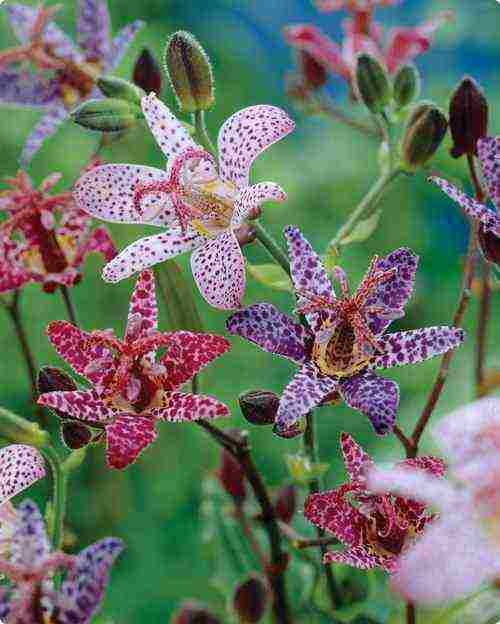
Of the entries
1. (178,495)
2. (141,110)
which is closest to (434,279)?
(178,495)

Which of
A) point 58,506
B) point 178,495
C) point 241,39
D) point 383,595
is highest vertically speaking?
→ point 241,39

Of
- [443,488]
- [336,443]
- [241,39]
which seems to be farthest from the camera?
[241,39]

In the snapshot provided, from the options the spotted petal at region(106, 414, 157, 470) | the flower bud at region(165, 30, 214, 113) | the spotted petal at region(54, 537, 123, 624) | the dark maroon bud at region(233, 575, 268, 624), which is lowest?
the dark maroon bud at region(233, 575, 268, 624)

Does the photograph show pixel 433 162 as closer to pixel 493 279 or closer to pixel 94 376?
pixel 493 279

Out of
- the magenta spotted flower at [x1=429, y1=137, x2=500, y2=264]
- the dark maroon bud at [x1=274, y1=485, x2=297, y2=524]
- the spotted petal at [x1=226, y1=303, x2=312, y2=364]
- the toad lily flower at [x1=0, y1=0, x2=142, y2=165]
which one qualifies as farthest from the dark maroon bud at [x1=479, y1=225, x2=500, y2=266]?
the toad lily flower at [x1=0, y1=0, x2=142, y2=165]

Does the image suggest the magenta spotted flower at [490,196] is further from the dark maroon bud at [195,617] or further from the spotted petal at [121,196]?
the dark maroon bud at [195,617]

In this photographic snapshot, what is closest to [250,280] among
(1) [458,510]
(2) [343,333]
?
(2) [343,333]

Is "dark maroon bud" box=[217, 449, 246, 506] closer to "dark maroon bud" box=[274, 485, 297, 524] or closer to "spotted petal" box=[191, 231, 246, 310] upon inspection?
"dark maroon bud" box=[274, 485, 297, 524]
